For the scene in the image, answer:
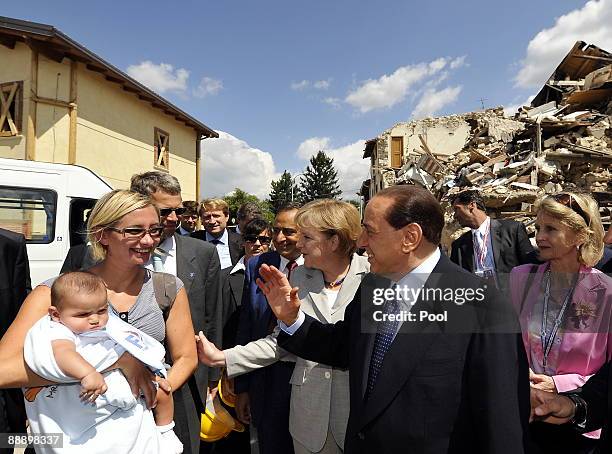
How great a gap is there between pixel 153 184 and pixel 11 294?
1.07 meters

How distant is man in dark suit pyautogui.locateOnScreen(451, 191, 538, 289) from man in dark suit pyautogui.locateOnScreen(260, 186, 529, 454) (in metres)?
3.65

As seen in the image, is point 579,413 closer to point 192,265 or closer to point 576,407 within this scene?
point 576,407

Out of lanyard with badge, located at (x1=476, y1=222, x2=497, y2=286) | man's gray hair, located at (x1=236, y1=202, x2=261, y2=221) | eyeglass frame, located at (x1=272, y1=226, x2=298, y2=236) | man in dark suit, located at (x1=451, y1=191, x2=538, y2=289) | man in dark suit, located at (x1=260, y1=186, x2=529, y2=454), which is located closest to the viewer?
man in dark suit, located at (x1=260, y1=186, x2=529, y2=454)

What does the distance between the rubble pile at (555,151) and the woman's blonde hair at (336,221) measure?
10.3 metres

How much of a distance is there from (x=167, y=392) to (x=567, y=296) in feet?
7.12

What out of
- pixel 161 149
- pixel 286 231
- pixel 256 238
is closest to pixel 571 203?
pixel 286 231

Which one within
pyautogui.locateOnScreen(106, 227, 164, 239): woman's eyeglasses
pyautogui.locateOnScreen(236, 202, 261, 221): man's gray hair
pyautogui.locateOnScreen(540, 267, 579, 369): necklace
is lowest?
pyautogui.locateOnScreen(540, 267, 579, 369): necklace

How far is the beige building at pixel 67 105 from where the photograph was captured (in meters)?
10.6

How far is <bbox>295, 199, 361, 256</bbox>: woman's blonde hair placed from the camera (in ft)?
8.31

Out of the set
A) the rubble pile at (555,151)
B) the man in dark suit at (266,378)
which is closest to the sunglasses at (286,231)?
the man in dark suit at (266,378)

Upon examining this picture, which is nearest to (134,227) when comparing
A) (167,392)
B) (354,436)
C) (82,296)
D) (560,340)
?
(82,296)

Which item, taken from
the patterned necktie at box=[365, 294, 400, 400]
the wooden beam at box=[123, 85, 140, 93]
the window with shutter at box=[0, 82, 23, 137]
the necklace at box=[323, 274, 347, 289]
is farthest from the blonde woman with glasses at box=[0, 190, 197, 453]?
the wooden beam at box=[123, 85, 140, 93]

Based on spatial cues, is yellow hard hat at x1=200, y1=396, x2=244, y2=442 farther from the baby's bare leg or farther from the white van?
the white van

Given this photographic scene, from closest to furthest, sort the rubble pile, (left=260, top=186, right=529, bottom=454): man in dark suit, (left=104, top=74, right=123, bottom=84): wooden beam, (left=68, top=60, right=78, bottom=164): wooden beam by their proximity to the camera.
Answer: (left=260, top=186, right=529, bottom=454): man in dark suit < (left=68, top=60, right=78, bottom=164): wooden beam < the rubble pile < (left=104, top=74, right=123, bottom=84): wooden beam
